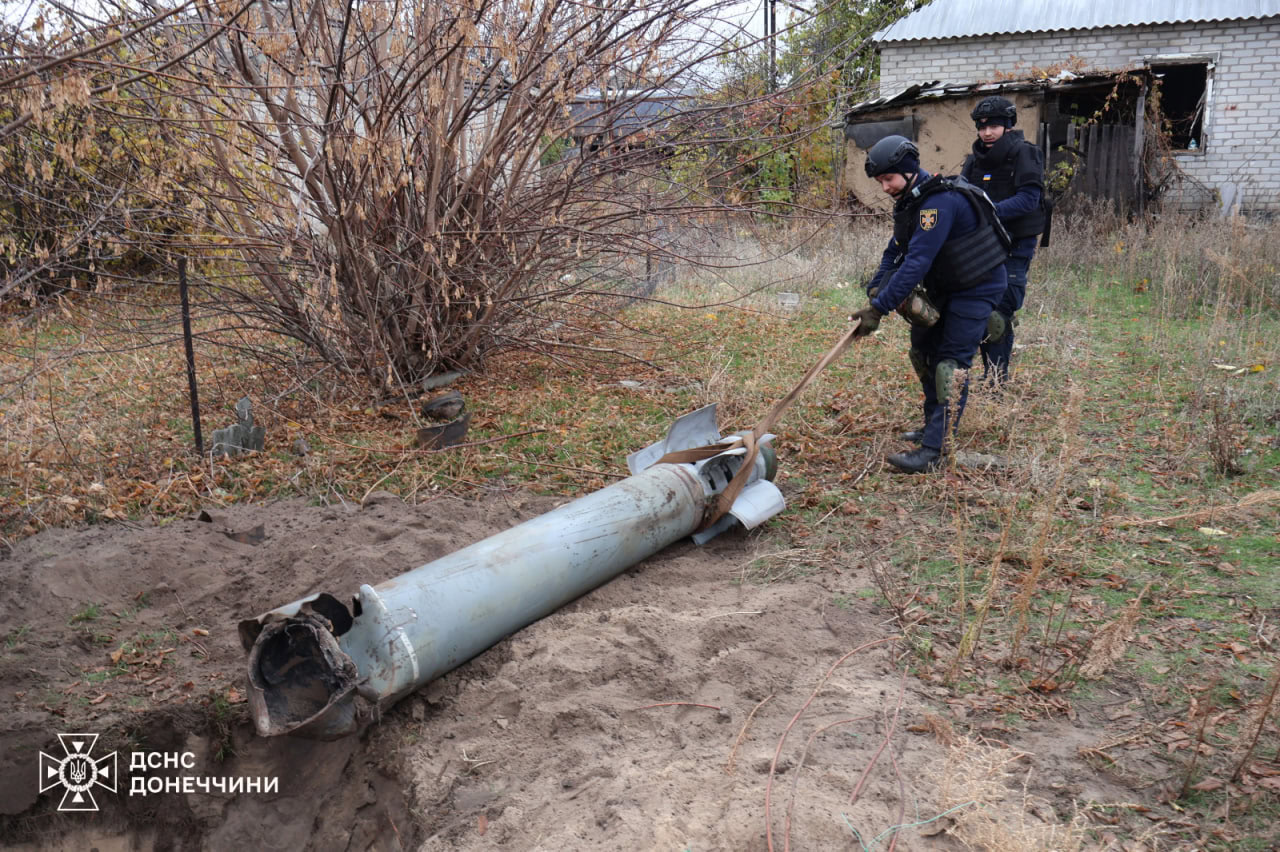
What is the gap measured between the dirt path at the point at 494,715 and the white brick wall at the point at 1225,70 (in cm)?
1386

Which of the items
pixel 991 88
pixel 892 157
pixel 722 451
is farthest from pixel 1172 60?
pixel 722 451

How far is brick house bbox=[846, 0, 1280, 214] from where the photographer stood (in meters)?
13.9

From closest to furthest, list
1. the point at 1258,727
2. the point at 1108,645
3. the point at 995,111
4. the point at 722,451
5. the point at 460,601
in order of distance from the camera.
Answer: the point at 1258,727, the point at 1108,645, the point at 460,601, the point at 722,451, the point at 995,111

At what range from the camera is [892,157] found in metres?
4.58

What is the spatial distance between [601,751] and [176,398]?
15.9 ft

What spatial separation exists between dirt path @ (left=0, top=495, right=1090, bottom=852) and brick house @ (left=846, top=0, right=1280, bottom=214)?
1216 centimetres

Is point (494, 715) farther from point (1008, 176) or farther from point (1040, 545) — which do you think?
point (1008, 176)

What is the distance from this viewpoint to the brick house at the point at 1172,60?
546 inches

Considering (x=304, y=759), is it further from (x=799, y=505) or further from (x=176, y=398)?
(x=176, y=398)

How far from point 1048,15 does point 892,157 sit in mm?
12795

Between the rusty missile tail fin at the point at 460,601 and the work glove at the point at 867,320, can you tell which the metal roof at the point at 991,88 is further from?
the rusty missile tail fin at the point at 460,601

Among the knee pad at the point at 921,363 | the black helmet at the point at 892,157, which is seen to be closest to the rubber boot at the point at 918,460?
the knee pad at the point at 921,363

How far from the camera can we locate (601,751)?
2.68 meters

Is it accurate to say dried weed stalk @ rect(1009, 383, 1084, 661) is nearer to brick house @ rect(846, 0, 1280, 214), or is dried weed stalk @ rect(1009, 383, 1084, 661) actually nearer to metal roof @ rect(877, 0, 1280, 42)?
brick house @ rect(846, 0, 1280, 214)
